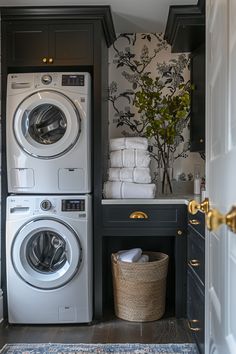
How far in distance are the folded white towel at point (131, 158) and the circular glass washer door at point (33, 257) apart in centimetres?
61

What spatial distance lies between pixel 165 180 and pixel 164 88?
80cm

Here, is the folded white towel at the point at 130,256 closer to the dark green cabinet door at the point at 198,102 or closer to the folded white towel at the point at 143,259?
the folded white towel at the point at 143,259

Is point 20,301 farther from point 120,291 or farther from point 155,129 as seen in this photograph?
point 155,129

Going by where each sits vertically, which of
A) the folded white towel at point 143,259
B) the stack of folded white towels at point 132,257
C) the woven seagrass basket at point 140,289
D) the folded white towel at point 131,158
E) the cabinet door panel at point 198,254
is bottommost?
the woven seagrass basket at point 140,289

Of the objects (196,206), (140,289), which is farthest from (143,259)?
(196,206)

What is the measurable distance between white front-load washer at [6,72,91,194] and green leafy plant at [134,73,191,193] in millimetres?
638

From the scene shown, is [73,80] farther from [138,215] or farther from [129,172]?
[138,215]

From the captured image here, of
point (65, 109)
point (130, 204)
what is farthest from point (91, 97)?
point (130, 204)

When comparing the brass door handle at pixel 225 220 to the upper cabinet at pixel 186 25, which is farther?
the upper cabinet at pixel 186 25

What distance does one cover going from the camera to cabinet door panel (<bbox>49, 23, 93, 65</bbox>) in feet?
9.01

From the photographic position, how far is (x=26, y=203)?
271 centimetres

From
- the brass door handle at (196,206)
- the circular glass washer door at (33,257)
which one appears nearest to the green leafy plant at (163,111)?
the circular glass washer door at (33,257)

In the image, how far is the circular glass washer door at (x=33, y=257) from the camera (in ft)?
8.74

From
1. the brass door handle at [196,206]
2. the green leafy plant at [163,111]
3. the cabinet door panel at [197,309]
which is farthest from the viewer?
the green leafy plant at [163,111]
